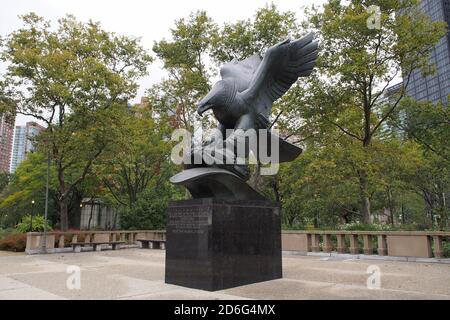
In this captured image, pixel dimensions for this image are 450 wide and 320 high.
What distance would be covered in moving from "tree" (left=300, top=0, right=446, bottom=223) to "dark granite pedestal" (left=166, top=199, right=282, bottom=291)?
10694 millimetres

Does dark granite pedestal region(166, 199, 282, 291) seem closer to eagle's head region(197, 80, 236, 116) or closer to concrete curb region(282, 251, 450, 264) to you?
eagle's head region(197, 80, 236, 116)

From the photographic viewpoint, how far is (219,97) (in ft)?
27.7

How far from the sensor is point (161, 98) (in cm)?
2505

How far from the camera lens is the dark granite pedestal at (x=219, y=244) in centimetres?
721

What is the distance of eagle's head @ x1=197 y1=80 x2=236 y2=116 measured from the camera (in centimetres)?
836

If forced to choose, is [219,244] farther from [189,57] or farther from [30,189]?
[30,189]

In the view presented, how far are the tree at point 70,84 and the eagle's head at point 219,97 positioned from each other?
1189 cm

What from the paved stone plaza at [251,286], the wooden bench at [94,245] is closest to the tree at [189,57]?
the wooden bench at [94,245]

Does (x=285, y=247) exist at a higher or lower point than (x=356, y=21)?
lower

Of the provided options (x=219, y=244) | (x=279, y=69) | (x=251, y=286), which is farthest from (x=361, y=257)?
(x=219, y=244)

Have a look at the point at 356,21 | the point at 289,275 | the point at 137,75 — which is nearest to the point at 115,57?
the point at 137,75

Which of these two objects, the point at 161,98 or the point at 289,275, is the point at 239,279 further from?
the point at 161,98

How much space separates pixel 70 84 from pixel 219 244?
48.5 feet

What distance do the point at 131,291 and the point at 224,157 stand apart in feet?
Answer: 10.7
